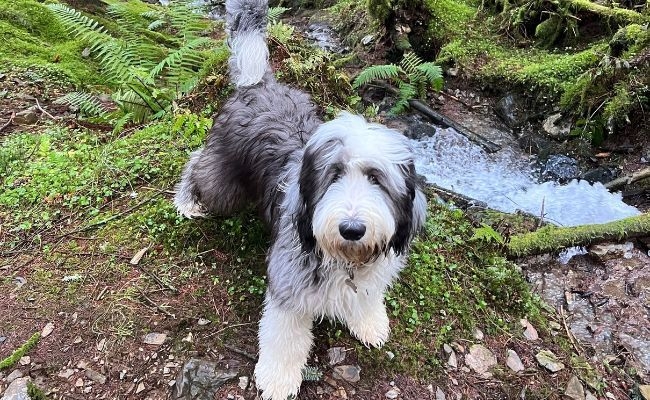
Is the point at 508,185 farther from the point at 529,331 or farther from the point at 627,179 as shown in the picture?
the point at 529,331

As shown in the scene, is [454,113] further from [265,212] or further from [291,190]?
[291,190]

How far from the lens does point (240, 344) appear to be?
134 inches

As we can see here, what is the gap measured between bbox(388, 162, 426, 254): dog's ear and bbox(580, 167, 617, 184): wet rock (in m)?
3.95

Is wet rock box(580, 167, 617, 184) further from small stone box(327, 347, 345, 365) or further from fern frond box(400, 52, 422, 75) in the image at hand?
small stone box(327, 347, 345, 365)

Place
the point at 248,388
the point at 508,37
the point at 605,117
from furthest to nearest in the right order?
the point at 508,37
the point at 605,117
the point at 248,388

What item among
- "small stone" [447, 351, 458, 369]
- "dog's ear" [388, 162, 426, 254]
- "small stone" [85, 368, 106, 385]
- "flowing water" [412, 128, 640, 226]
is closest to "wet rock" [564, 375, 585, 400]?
"small stone" [447, 351, 458, 369]

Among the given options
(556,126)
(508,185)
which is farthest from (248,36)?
(556,126)

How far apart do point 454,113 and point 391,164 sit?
5048mm

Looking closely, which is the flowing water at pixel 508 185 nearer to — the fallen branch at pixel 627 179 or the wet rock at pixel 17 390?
the fallen branch at pixel 627 179

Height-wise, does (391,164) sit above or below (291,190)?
above

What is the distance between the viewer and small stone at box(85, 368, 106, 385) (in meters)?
3.16

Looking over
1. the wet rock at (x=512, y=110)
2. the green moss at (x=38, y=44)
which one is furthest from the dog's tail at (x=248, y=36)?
the wet rock at (x=512, y=110)

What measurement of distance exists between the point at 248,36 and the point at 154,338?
2.12 m

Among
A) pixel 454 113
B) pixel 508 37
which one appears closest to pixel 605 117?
pixel 454 113
